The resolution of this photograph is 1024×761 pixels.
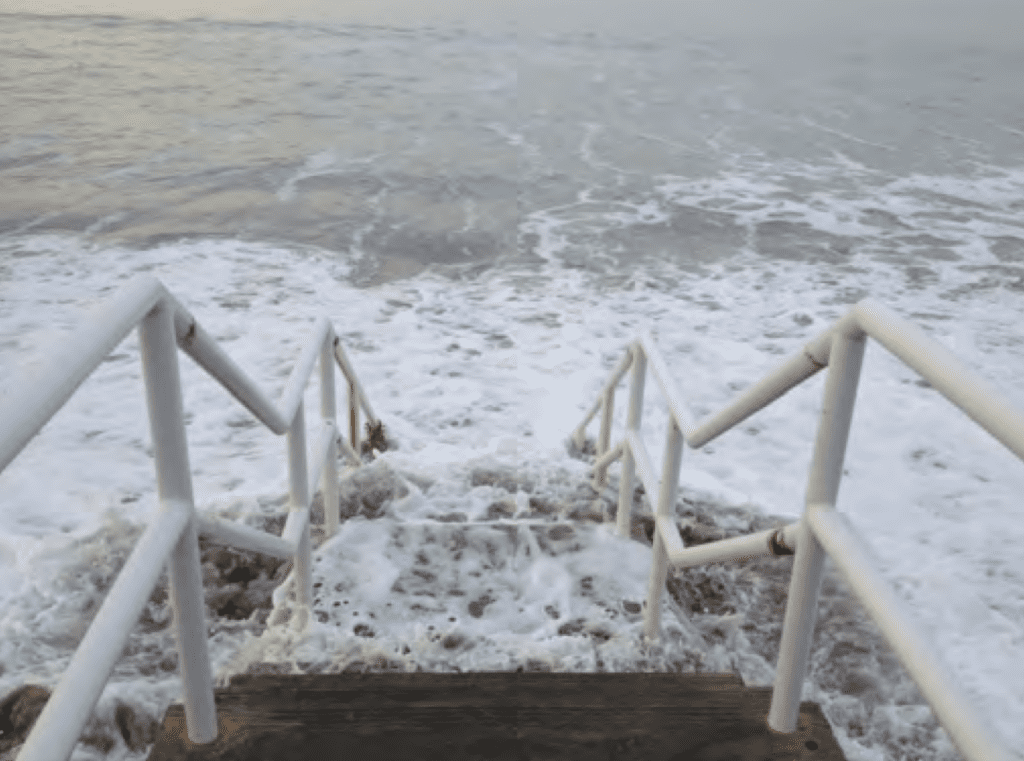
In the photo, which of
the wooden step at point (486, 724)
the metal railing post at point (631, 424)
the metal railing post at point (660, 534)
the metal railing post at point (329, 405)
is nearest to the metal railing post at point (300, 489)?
the metal railing post at point (329, 405)

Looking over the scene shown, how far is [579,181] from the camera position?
12234 mm

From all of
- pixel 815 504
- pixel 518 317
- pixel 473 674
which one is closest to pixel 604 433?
pixel 473 674

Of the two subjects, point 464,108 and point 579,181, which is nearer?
point 579,181

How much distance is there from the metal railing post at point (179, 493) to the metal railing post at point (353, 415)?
8.40 feet

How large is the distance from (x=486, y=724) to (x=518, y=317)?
5845 millimetres

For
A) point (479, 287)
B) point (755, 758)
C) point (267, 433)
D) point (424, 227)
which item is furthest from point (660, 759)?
point (424, 227)

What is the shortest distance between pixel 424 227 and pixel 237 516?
6136mm

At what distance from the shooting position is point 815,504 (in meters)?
1.61

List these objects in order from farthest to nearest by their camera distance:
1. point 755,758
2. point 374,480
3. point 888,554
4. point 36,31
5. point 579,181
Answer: point 36,31, point 579,181, point 374,480, point 888,554, point 755,758

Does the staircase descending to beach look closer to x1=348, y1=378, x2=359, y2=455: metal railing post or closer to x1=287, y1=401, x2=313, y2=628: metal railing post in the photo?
x1=287, y1=401, x2=313, y2=628: metal railing post

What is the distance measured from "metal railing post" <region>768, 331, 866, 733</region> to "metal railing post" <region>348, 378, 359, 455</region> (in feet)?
9.21

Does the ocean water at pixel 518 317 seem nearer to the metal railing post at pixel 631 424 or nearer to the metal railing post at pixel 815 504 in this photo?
the metal railing post at pixel 631 424

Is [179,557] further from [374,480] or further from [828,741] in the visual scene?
[374,480]

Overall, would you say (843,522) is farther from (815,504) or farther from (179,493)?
(179,493)
